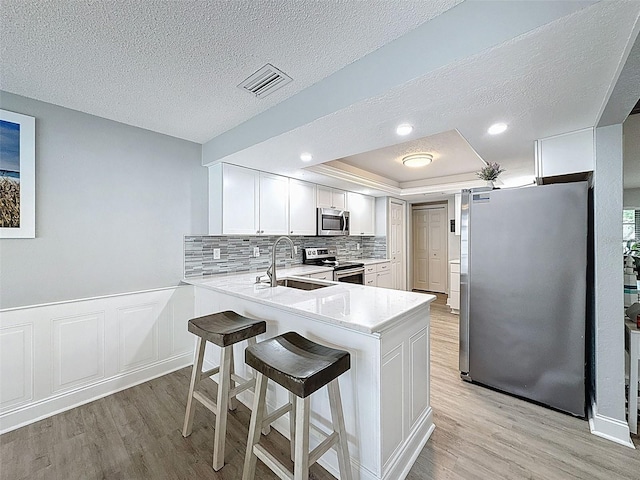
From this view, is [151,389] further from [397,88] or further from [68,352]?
[397,88]

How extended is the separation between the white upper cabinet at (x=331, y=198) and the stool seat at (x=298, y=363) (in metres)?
2.81

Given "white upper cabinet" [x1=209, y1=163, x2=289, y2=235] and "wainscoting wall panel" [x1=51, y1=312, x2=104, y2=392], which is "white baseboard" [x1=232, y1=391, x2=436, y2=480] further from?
"white upper cabinet" [x1=209, y1=163, x2=289, y2=235]

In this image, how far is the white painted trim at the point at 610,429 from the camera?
5.74 feet

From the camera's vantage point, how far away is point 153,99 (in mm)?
2061

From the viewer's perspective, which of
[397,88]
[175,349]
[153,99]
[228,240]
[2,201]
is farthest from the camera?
[228,240]

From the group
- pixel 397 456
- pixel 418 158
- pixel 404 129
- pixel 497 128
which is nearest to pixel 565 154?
pixel 497 128

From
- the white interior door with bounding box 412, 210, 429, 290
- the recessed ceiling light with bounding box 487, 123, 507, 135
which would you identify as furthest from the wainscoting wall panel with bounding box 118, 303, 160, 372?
the white interior door with bounding box 412, 210, 429, 290

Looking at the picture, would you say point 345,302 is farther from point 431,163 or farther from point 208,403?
point 431,163

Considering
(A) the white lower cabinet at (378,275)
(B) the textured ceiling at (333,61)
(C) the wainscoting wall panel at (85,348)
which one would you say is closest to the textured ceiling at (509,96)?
(B) the textured ceiling at (333,61)

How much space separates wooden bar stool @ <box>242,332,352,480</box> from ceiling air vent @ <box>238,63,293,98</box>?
5.37 ft

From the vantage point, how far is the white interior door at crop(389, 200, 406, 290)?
5441 mm

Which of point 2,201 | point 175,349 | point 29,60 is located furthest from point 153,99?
point 175,349

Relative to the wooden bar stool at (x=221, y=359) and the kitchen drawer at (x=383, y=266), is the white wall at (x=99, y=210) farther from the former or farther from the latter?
the kitchen drawer at (x=383, y=266)

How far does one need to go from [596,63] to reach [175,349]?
3.78 metres
